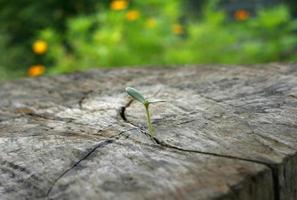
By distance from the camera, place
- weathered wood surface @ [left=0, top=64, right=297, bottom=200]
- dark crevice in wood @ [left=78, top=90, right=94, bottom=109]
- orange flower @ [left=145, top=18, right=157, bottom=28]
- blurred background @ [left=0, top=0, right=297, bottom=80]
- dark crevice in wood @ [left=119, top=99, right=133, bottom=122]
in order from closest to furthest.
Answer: weathered wood surface @ [left=0, top=64, right=297, bottom=200] < dark crevice in wood @ [left=119, top=99, right=133, bottom=122] < dark crevice in wood @ [left=78, top=90, right=94, bottom=109] < blurred background @ [left=0, top=0, right=297, bottom=80] < orange flower @ [left=145, top=18, right=157, bottom=28]

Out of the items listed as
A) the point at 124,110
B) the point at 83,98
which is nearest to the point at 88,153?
the point at 124,110

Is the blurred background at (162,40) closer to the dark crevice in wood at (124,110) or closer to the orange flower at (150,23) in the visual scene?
the orange flower at (150,23)

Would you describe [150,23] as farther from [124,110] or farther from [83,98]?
[124,110]

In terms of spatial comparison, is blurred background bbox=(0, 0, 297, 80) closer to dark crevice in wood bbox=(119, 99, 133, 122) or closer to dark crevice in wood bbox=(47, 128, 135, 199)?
dark crevice in wood bbox=(119, 99, 133, 122)

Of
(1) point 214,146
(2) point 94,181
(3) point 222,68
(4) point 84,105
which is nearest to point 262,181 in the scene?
(1) point 214,146

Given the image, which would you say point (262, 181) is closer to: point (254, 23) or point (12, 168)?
point (12, 168)

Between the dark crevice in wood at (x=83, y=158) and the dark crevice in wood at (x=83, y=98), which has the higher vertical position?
the dark crevice in wood at (x=83, y=158)

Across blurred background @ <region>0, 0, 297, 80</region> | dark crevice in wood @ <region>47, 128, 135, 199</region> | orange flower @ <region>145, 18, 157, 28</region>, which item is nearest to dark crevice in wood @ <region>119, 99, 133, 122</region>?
dark crevice in wood @ <region>47, 128, 135, 199</region>

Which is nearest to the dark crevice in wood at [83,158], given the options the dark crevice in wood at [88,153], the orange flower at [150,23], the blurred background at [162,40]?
the dark crevice in wood at [88,153]

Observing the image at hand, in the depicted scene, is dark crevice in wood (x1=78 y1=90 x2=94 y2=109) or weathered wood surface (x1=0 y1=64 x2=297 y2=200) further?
dark crevice in wood (x1=78 y1=90 x2=94 y2=109)
